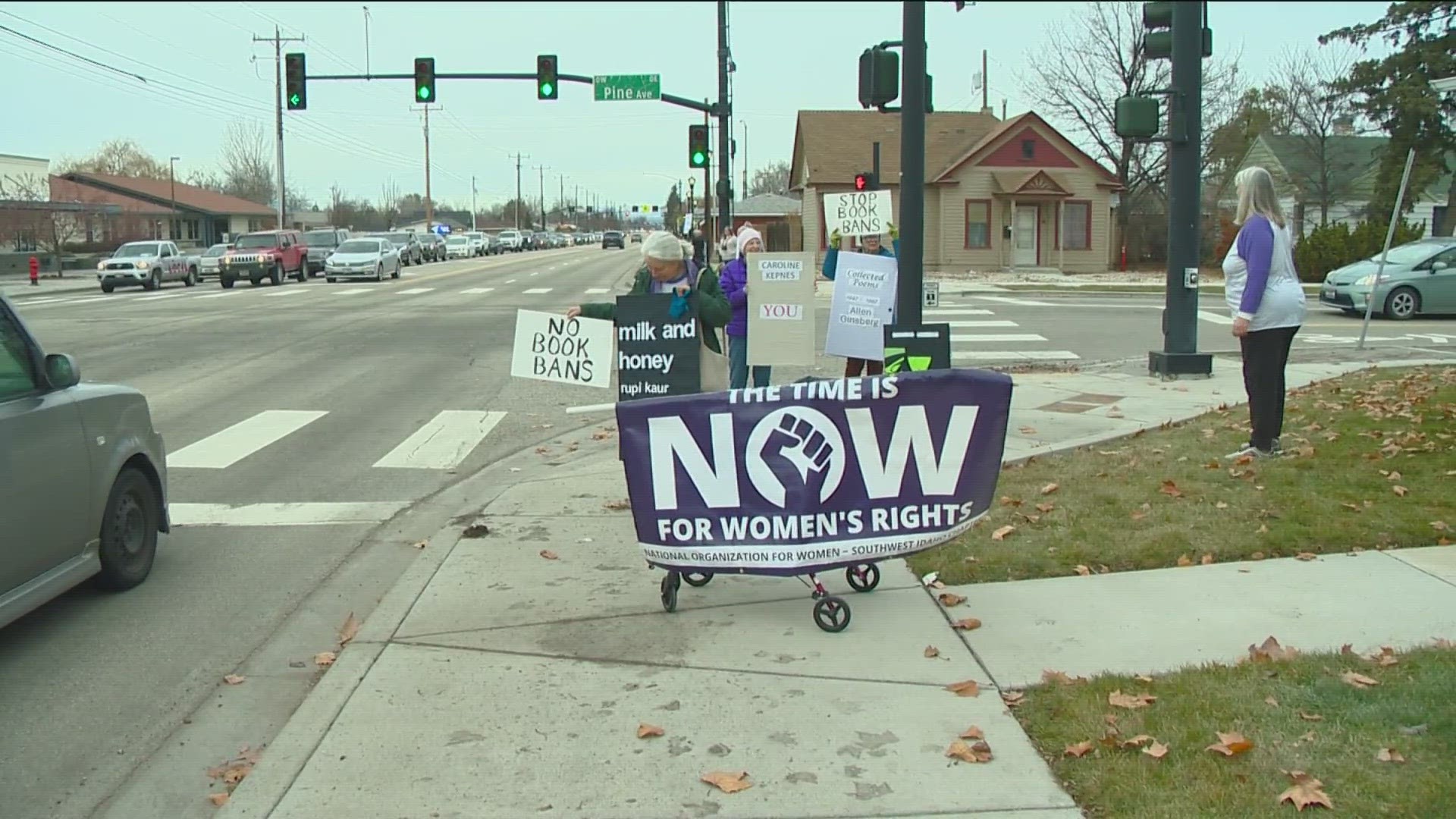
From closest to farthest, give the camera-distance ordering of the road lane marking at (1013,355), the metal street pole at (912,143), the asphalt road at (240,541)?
1. the asphalt road at (240,541)
2. the metal street pole at (912,143)
3. the road lane marking at (1013,355)

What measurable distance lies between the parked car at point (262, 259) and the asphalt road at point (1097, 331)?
2286cm

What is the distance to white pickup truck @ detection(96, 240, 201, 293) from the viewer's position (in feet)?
120

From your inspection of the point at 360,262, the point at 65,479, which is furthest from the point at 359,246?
the point at 65,479

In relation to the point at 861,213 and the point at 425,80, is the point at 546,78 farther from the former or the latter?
the point at 861,213

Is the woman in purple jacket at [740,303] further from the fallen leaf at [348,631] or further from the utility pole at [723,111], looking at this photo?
the utility pole at [723,111]

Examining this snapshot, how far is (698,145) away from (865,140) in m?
15.9

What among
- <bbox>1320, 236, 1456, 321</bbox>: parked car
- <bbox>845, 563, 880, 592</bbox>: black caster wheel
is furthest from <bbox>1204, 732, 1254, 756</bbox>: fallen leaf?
<bbox>1320, 236, 1456, 321</bbox>: parked car

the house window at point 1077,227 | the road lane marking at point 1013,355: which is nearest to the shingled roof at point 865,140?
the house window at point 1077,227

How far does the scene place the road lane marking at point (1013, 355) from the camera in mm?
16062

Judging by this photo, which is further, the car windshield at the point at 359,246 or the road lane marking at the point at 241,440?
the car windshield at the point at 359,246

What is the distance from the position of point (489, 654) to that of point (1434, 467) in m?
5.80

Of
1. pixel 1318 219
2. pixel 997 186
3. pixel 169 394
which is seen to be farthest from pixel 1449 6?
pixel 169 394

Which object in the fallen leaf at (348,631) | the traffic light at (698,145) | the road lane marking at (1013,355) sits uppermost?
the traffic light at (698,145)

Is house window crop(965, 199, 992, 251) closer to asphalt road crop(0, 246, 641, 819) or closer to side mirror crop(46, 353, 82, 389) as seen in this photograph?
asphalt road crop(0, 246, 641, 819)
